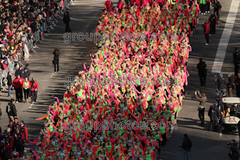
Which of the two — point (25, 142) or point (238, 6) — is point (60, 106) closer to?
point (25, 142)

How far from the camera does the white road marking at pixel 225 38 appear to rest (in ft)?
110

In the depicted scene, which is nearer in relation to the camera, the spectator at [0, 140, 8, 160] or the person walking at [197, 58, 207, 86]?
the spectator at [0, 140, 8, 160]

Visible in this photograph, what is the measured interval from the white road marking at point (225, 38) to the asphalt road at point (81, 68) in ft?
0.81

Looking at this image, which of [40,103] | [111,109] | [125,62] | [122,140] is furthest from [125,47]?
[122,140]

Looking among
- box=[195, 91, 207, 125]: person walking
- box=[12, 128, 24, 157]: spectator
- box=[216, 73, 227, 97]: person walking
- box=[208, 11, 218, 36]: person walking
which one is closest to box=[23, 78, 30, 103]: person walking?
box=[12, 128, 24, 157]: spectator

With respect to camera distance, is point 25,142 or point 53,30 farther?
point 53,30

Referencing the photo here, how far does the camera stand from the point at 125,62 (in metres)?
29.5

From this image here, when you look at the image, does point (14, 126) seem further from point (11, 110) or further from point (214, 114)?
point (214, 114)

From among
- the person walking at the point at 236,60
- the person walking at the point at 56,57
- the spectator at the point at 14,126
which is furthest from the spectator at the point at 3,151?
the person walking at the point at 236,60

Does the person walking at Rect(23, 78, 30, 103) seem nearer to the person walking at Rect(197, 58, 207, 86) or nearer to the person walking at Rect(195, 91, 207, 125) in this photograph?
the person walking at Rect(195, 91, 207, 125)

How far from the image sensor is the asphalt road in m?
23.9

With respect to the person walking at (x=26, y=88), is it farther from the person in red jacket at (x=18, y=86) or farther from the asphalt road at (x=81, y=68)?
the asphalt road at (x=81, y=68)

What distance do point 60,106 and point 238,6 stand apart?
2563 centimetres

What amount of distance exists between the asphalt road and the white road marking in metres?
0.25
